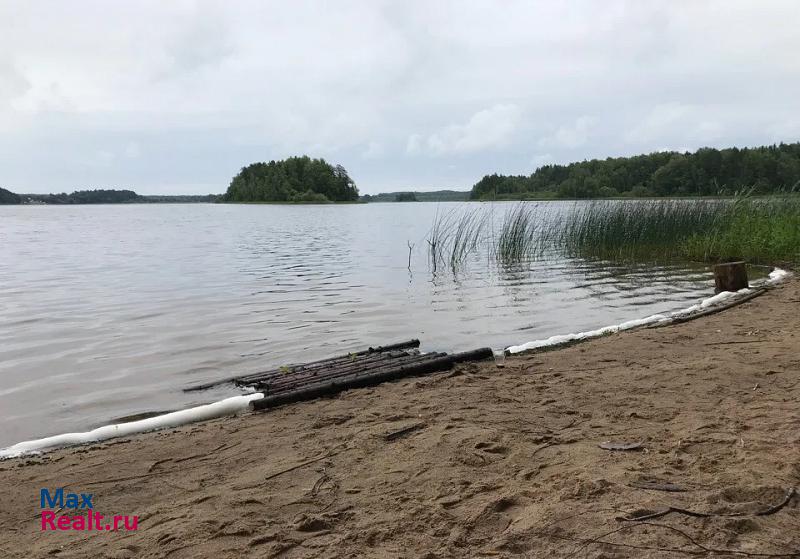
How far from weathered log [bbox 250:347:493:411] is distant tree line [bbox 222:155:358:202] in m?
98.2

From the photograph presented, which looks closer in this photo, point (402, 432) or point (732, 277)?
point (402, 432)

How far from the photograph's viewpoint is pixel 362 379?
5730 mm

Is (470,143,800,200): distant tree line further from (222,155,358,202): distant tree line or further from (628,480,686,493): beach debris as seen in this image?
(222,155,358,202): distant tree line

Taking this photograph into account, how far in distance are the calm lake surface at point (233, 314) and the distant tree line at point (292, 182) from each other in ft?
280

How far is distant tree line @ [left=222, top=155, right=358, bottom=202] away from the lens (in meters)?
103

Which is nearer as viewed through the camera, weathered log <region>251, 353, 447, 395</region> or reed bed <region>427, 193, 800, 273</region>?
weathered log <region>251, 353, 447, 395</region>

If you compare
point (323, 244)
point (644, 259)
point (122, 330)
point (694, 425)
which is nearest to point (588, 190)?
point (323, 244)

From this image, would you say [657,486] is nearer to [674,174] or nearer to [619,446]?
[619,446]

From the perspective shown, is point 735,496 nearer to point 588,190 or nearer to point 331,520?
point 331,520

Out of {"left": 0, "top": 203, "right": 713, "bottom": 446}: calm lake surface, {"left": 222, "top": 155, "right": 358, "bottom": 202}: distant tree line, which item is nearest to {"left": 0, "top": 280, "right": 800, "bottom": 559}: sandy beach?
{"left": 0, "top": 203, "right": 713, "bottom": 446}: calm lake surface

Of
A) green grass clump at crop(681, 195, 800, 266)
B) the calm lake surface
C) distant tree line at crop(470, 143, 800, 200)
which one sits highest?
distant tree line at crop(470, 143, 800, 200)

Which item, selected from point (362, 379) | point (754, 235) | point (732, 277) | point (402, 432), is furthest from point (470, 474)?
point (754, 235)

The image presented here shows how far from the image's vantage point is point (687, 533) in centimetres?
249

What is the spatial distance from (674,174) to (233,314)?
3518 cm
